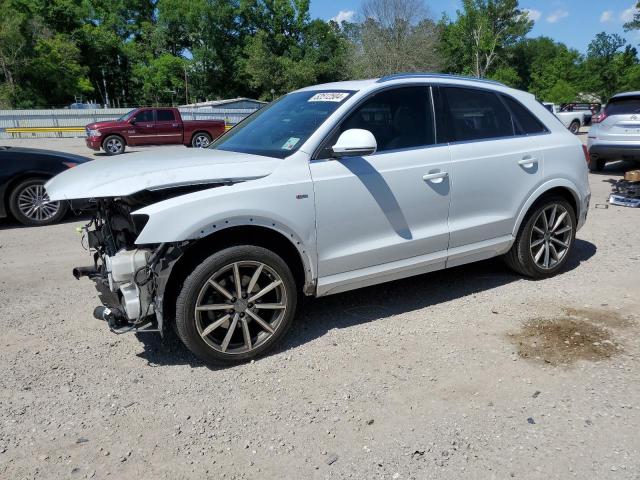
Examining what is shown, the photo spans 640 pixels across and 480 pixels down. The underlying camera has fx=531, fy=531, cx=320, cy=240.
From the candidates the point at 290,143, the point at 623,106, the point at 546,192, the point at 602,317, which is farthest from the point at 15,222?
the point at 623,106

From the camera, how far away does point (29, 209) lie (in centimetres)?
752

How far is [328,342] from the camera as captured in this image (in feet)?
12.8

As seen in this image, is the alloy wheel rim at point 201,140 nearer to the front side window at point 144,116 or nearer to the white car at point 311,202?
the front side window at point 144,116

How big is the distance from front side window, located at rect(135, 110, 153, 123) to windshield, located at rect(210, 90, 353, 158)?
16936 mm

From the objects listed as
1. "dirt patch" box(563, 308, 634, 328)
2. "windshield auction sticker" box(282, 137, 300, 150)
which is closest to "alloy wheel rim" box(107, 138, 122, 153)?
"windshield auction sticker" box(282, 137, 300, 150)

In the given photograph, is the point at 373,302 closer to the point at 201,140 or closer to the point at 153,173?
the point at 153,173

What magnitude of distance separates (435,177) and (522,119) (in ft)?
4.34

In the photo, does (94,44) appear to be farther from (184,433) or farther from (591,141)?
(184,433)

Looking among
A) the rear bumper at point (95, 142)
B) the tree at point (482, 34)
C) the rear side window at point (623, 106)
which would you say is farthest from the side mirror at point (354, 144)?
the tree at point (482, 34)

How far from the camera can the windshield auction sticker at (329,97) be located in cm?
397

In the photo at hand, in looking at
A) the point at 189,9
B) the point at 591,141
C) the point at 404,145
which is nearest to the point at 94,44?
the point at 189,9

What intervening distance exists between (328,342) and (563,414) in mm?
1619

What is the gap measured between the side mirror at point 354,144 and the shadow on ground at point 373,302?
1407 mm

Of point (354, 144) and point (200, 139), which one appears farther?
point (200, 139)
